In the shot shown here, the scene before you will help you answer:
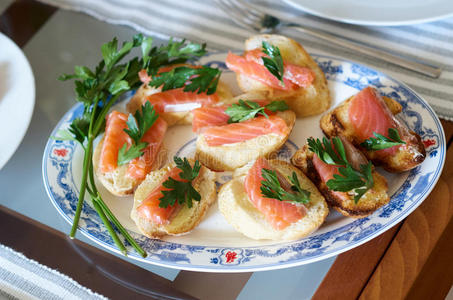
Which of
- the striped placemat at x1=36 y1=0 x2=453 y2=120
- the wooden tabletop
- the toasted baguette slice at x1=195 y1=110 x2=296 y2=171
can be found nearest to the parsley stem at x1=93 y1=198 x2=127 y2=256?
the wooden tabletop

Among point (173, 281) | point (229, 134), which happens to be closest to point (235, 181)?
point (229, 134)

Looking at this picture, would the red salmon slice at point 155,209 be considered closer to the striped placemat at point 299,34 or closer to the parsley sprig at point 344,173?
the parsley sprig at point 344,173

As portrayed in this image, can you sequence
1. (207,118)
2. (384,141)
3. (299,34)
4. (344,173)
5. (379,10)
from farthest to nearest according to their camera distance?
1. (299,34)
2. (379,10)
3. (207,118)
4. (384,141)
5. (344,173)

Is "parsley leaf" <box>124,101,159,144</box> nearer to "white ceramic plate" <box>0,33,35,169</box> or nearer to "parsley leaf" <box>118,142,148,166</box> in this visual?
"parsley leaf" <box>118,142,148,166</box>

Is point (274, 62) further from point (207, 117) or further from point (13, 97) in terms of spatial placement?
point (13, 97)

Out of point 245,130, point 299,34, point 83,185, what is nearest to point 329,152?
point 245,130

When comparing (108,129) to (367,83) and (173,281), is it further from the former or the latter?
(367,83)
